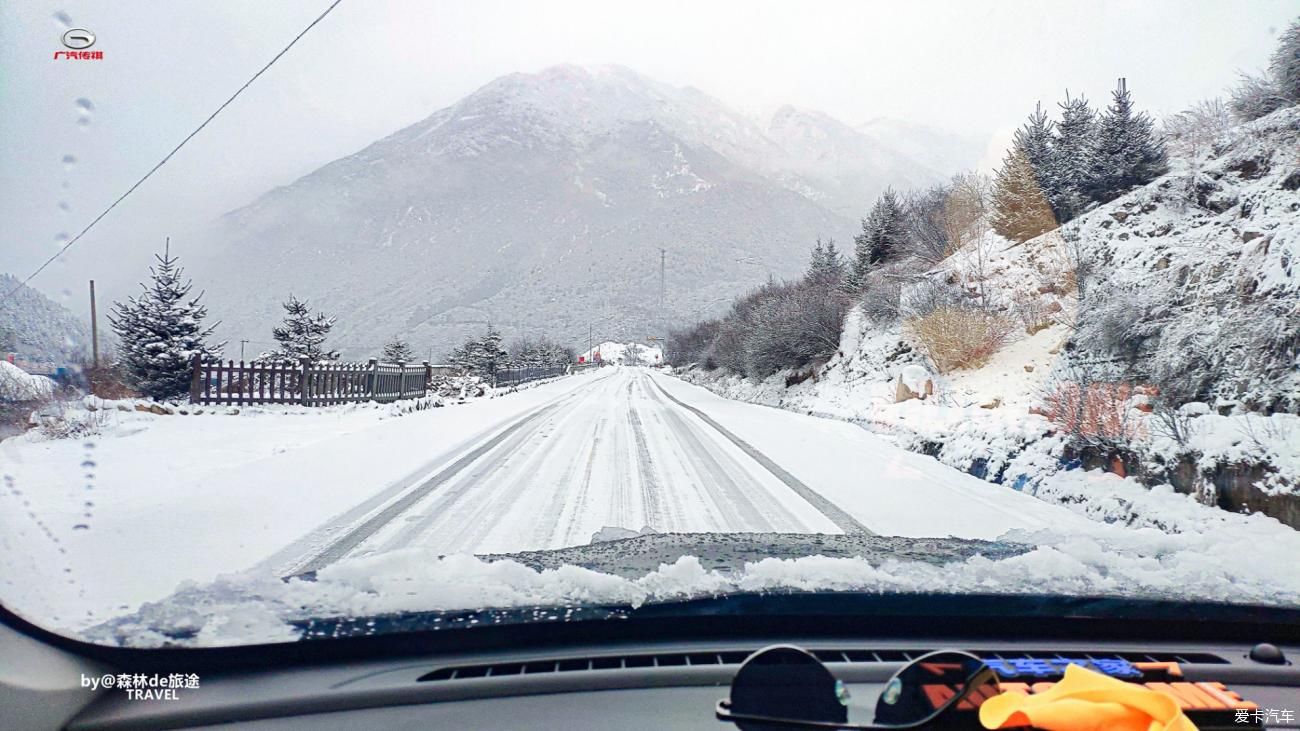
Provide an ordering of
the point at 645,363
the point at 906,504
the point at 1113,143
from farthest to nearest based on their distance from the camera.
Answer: the point at 645,363 → the point at 1113,143 → the point at 906,504

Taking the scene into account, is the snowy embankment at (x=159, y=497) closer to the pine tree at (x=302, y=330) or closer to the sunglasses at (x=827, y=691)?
the sunglasses at (x=827, y=691)

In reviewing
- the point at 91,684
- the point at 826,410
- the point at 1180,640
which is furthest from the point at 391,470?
the point at 826,410

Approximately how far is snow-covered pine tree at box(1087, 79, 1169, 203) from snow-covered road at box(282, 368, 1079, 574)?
39.8ft

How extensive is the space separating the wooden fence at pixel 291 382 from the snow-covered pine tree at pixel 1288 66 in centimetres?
2361

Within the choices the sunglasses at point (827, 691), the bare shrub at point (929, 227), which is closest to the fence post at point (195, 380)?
the sunglasses at point (827, 691)

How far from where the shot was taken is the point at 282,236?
13.3 metres

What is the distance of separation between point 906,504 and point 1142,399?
17.3 ft

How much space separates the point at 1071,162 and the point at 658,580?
22.8 m

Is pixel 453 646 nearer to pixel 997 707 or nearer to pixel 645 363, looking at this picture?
pixel 997 707

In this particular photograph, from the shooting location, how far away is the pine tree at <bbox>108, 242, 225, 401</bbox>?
15.2m

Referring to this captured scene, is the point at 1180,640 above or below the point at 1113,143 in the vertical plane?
below

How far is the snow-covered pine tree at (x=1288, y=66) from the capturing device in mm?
13352

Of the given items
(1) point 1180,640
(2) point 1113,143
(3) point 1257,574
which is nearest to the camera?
(1) point 1180,640

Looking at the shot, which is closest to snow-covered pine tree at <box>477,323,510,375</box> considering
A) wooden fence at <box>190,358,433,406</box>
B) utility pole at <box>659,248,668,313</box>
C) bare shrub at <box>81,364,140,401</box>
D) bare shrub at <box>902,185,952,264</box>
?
utility pole at <box>659,248,668,313</box>
